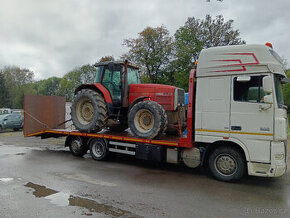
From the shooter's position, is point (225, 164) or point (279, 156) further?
point (225, 164)

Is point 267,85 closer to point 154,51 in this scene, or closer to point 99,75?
point 99,75

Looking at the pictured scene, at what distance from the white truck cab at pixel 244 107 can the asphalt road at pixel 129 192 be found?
82cm

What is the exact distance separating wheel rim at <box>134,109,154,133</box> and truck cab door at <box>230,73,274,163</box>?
2595 millimetres

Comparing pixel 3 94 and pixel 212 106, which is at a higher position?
pixel 3 94

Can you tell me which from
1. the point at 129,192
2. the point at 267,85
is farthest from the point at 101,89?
the point at 267,85

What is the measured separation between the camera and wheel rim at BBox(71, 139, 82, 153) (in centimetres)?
912

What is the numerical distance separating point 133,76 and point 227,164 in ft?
16.1

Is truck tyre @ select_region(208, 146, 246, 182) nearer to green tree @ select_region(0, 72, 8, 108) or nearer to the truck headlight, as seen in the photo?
the truck headlight

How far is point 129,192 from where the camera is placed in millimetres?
5367

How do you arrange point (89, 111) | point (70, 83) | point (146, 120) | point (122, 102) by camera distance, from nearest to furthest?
point (146, 120) → point (122, 102) → point (89, 111) → point (70, 83)

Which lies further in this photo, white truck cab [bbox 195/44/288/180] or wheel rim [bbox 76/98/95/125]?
wheel rim [bbox 76/98/95/125]

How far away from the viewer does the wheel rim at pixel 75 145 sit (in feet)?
29.9

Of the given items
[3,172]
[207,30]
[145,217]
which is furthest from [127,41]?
[145,217]

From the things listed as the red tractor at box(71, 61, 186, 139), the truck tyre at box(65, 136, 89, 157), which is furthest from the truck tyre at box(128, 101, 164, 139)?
the truck tyre at box(65, 136, 89, 157)
